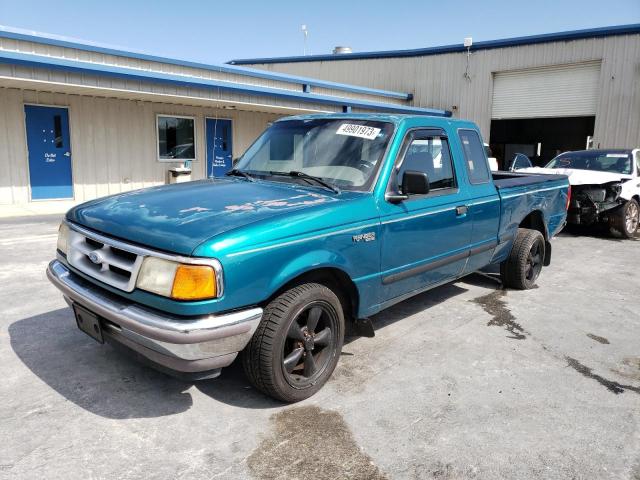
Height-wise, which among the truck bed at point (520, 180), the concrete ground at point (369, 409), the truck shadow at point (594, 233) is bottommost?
the concrete ground at point (369, 409)

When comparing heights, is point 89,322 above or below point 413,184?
below

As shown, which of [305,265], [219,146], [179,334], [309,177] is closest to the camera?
[179,334]

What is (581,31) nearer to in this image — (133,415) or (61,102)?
(61,102)

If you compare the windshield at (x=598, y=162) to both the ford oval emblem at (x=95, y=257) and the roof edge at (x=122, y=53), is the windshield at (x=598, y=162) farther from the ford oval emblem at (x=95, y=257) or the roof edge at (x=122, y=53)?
the ford oval emblem at (x=95, y=257)

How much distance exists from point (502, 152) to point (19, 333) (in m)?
27.4

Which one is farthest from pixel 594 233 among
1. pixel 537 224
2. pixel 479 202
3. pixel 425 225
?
pixel 425 225

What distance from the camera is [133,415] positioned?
9.86 ft

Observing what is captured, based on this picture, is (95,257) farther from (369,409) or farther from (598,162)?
(598,162)

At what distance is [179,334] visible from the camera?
2.59 m

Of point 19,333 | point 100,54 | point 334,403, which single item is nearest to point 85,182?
point 100,54

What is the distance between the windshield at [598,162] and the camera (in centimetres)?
1022

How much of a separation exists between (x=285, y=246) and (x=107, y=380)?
1632mm

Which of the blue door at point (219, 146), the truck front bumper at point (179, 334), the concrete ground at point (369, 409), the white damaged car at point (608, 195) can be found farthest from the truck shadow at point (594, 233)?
the blue door at point (219, 146)

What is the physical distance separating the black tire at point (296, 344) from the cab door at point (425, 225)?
624 mm
